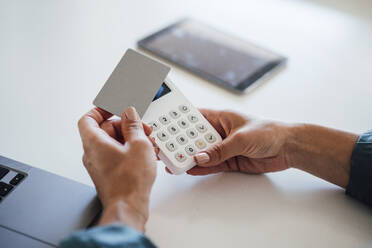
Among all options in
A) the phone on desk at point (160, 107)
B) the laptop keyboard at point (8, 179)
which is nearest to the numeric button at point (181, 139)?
the phone on desk at point (160, 107)

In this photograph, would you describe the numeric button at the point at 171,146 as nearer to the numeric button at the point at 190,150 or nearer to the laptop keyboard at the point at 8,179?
the numeric button at the point at 190,150

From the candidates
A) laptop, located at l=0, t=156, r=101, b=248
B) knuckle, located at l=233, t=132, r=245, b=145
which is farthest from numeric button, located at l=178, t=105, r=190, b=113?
laptop, located at l=0, t=156, r=101, b=248

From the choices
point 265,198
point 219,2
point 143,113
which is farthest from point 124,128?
point 219,2

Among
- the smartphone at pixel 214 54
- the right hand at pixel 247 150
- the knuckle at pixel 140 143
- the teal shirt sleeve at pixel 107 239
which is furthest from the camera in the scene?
the smartphone at pixel 214 54

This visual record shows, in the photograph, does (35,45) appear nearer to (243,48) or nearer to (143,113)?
(143,113)

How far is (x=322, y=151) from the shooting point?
0.57 metres

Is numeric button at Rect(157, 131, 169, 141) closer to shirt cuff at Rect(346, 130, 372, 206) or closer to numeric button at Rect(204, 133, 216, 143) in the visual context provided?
numeric button at Rect(204, 133, 216, 143)

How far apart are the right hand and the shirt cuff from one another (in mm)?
98

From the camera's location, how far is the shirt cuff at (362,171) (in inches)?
20.3

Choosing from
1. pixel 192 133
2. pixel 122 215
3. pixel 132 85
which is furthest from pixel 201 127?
pixel 122 215

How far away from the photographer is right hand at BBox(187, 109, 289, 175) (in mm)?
538

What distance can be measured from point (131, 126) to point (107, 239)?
190 mm

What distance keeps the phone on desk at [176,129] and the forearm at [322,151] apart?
126mm

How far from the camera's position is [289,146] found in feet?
1.89
